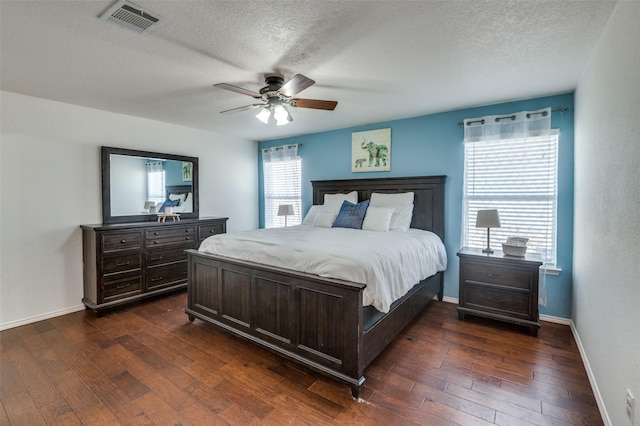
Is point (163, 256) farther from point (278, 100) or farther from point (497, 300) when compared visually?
point (497, 300)

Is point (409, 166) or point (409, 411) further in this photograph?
point (409, 166)

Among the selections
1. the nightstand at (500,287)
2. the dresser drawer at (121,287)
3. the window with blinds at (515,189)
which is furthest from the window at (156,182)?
the window with blinds at (515,189)

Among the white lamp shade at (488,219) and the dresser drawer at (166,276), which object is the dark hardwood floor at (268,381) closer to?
the dresser drawer at (166,276)

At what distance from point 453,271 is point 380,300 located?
2.12 metres

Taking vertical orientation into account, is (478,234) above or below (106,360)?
above

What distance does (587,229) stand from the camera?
7.83 feet

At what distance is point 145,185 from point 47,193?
1.03 metres

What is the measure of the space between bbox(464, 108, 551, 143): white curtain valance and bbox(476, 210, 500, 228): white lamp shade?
3.03 feet

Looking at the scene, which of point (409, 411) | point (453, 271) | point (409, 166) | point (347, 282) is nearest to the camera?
point (409, 411)

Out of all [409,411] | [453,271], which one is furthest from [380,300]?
[453,271]

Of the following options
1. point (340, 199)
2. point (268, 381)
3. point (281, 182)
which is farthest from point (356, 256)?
point (281, 182)

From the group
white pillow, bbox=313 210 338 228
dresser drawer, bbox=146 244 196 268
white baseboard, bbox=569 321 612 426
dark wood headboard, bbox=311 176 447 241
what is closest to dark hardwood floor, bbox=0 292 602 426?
white baseboard, bbox=569 321 612 426

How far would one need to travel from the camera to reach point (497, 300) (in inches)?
117

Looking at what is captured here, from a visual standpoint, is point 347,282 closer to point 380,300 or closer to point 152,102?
point 380,300
